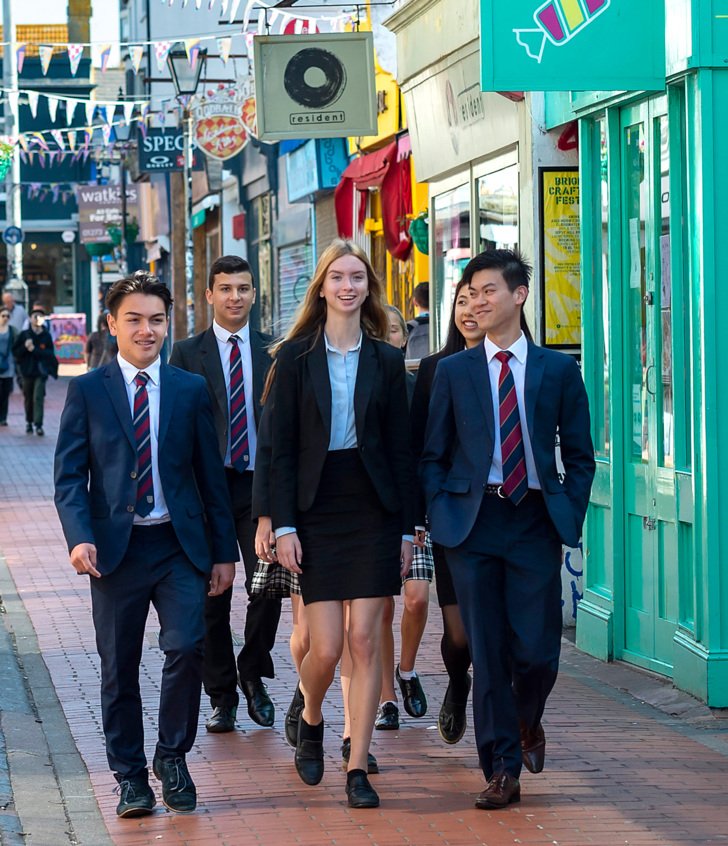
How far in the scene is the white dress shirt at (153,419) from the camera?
565cm

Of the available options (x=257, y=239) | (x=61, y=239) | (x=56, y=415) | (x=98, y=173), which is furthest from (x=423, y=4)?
(x=61, y=239)

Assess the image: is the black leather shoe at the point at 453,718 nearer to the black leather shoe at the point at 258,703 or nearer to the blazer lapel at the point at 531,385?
the black leather shoe at the point at 258,703

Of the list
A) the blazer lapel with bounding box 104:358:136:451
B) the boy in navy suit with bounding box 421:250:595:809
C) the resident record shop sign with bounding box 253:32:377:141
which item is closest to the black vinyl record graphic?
the resident record shop sign with bounding box 253:32:377:141

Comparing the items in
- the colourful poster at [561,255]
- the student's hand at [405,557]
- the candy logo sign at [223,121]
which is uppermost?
the candy logo sign at [223,121]

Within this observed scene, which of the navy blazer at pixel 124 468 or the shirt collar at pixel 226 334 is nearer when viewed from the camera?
the navy blazer at pixel 124 468

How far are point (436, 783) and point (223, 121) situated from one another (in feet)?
60.8

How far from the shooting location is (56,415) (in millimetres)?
30219

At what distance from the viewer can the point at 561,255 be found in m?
9.51

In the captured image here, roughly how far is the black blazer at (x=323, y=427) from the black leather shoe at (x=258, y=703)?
5.33 ft

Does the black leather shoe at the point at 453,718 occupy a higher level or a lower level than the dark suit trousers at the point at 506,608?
lower

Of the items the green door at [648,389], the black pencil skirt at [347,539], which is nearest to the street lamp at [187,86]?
the green door at [648,389]

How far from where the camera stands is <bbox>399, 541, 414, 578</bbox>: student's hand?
5.79 meters

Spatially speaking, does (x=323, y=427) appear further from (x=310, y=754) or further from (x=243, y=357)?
(x=243, y=357)

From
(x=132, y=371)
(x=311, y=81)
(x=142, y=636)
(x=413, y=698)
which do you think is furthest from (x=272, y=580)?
(x=311, y=81)
